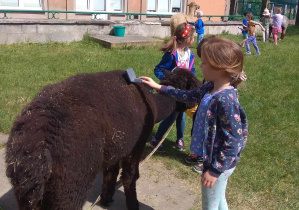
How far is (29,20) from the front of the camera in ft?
32.7

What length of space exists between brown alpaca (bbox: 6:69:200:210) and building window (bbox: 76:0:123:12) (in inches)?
398

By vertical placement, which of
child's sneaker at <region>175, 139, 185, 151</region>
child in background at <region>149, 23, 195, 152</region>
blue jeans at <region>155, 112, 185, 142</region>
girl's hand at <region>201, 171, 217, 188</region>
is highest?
child in background at <region>149, 23, 195, 152</region>

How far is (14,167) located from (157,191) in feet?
6.61

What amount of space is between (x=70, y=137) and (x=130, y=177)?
4.07 feet

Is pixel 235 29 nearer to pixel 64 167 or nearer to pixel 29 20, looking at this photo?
pixel 29 20

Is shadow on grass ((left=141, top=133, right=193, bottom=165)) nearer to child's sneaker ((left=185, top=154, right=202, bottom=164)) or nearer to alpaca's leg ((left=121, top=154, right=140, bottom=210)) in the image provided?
child's sneaker ((left=185, top=154, right=202, bottom=164))

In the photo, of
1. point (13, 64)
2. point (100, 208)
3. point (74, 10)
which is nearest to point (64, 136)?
point (100, 208)

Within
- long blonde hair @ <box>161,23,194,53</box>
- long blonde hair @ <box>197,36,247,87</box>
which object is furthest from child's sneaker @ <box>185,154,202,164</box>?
long blonde hair @ <box>197,36,247,87</box>

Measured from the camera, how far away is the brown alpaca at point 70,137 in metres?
2.02

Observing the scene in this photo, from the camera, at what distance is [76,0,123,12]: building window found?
12.2m

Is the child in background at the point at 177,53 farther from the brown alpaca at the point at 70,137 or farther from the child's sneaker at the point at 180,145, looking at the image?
the brown alpaca at the point at 70,137

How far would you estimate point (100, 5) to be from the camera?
12.7m

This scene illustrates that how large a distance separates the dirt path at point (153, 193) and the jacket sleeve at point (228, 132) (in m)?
1.33

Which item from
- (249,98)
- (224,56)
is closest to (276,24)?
(249,98)
